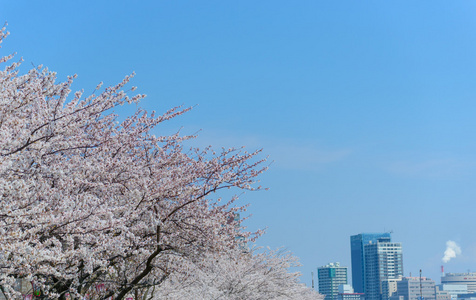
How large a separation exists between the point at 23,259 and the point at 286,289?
96.4ft

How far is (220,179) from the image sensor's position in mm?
12641

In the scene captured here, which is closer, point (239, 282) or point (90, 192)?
point (90, 192)

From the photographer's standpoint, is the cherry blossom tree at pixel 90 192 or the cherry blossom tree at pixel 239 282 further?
the cherry blossom tree at pixel 239 282

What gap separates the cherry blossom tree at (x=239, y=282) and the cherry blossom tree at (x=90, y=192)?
8.68 metres

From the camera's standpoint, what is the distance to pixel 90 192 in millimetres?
11680

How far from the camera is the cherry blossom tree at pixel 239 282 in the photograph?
26.0 metres

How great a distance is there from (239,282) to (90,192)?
1922cm

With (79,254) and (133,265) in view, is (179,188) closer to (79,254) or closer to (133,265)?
(79,254)

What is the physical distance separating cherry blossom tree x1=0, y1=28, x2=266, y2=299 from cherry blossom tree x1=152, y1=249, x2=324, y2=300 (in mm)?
8678

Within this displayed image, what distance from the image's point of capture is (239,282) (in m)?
29.9

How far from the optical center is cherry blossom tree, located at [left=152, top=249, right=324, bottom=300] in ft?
85.2

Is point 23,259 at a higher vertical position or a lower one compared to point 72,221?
lower

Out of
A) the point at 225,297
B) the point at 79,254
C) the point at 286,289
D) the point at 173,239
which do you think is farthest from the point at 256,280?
the point at 79,254

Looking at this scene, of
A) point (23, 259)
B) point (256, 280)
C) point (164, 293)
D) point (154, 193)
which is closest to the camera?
point (23, 259)
